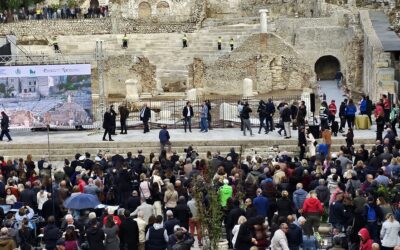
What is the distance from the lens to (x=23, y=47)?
5644cm

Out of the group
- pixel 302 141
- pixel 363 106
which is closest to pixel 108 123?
pixel 302 141

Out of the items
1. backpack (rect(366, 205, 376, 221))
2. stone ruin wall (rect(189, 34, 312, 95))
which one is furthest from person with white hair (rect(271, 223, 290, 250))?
stone ruin wall (rect(189, 34, 312, 95))

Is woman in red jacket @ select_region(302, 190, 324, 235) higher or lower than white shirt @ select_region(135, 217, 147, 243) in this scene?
higher

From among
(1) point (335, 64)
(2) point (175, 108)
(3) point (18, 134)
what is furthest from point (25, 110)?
(1) point (335, 64)

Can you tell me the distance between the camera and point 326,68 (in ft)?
181

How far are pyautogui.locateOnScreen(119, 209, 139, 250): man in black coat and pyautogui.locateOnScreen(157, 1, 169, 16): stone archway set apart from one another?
131 feet

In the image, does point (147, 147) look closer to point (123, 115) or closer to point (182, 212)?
point (123, 115)

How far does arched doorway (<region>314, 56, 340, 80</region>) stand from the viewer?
5494cm

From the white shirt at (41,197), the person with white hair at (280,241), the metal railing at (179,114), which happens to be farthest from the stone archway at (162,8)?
the person with white hair at (280,241)

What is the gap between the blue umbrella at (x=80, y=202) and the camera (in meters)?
24.3

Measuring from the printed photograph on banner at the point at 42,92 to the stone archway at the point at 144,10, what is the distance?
24.0 m

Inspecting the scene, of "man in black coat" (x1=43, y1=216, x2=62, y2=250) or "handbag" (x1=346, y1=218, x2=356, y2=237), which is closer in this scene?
"man in black coat" (x1=43, y1=216, x2=62, y2=250)

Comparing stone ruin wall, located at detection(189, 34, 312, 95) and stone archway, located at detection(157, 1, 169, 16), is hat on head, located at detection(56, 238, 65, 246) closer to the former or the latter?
stone ruin wall, located at detection(189, 34, 312, 95)

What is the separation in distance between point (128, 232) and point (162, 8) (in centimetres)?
4044
